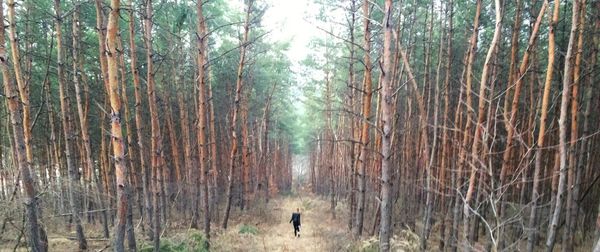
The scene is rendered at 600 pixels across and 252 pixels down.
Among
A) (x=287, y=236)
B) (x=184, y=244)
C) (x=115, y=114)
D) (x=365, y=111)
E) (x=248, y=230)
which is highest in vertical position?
(x=115, y=114)

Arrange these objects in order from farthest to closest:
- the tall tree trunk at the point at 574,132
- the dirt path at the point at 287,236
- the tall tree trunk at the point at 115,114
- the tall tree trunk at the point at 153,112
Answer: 1. the dirt path at the point at 287,236
2. the tall tree trunk at the point at 153,112
3. the tall tree trunk at the point at 574,132
4. the tall tree trunk at the point at 115,114

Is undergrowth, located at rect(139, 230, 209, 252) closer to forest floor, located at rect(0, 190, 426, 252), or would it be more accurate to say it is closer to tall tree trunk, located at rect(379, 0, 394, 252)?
forest floor, located at rect(0, 190, 426, 252)

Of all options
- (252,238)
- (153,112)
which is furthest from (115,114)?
(252,238)

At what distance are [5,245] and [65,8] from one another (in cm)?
670

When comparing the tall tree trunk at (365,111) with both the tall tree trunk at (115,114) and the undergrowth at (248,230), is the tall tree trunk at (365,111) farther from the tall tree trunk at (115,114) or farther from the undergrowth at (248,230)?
the tall tree trunk at (115,114)

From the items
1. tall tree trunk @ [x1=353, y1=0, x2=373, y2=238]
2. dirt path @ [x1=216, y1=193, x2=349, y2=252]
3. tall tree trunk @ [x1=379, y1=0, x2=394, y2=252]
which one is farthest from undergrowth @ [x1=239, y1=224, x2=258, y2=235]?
tall tree trunk @ [x1=379, y1=0, x2=394, y2=252]

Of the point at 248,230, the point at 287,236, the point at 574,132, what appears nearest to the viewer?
the point at 574,132

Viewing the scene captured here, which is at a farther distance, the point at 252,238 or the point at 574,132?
the point at 252,238

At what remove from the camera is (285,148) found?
115 feet

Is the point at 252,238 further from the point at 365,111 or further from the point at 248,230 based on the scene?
the point at 365,111

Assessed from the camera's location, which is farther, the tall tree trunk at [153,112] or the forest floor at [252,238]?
the forest floor at [252,238]

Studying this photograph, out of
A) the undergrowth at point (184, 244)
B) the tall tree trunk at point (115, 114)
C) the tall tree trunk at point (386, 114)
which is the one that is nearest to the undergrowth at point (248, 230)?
the undergrowth at point (184, 244)

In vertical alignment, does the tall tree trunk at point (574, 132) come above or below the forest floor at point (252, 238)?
above

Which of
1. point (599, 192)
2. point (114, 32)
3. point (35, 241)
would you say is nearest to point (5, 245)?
point (35, 241)
